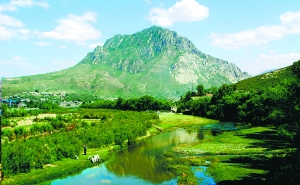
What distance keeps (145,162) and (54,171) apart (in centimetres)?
1928

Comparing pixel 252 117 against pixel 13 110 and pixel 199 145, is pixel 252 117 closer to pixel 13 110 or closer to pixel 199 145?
pixel 199 145

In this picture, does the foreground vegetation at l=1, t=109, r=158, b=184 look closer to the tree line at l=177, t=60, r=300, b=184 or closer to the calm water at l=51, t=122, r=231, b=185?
the calm water at l=51, t=122, r=231, b=185

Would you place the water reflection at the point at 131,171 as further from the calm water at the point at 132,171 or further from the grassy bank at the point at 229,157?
the grassy bank at the point at 229,157

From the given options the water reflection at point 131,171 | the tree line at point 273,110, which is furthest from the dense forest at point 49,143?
the tree line at point 273,110

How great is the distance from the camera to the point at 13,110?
156m

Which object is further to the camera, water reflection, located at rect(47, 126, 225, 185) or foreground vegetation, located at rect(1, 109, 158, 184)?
foreground vegetation, located at rect(1, 109, 158, 184)

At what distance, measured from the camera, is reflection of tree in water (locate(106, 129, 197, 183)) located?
166ft

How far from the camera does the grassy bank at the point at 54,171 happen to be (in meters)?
46.1

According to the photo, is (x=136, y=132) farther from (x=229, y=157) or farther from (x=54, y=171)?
(x=54, y=171)

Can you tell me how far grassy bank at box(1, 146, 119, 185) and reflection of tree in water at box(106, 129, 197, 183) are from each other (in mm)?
4934

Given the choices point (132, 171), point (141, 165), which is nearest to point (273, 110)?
point (141, 165)

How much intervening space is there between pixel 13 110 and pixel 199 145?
12370 cm

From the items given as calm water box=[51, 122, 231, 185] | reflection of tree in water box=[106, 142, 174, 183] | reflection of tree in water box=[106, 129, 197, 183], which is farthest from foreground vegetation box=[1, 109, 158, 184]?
reflection of tree in water box=[106, 142, 174, 183]

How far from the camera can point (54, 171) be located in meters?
51.3
